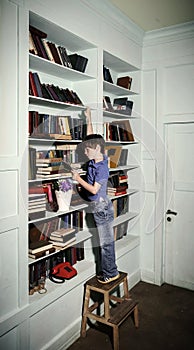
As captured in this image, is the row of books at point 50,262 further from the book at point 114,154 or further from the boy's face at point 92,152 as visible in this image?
the book at point 114,154

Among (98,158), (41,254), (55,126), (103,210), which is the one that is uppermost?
(55,126)

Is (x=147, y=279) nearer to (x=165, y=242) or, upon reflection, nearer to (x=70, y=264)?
(x=165, y=242)

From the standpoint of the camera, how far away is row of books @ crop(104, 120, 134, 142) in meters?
3.52

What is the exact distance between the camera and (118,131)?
371 centimetres

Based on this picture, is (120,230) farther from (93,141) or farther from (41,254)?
(41,254)

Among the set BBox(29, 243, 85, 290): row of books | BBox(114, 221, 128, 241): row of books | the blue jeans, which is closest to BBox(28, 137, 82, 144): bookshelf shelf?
the blue jeans

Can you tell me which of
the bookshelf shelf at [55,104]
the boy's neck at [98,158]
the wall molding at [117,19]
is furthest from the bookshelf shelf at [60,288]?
the wall molding at [117,19]

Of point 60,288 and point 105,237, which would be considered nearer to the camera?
point 60,288

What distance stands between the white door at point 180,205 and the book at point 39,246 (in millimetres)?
1797

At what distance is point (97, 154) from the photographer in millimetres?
2799

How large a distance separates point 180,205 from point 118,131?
3.76 ft

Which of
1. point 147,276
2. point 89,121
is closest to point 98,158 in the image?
point 89,121

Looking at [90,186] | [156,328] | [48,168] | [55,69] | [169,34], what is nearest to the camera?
[48,168]

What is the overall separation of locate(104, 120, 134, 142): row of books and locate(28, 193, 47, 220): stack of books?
1.25 metres
